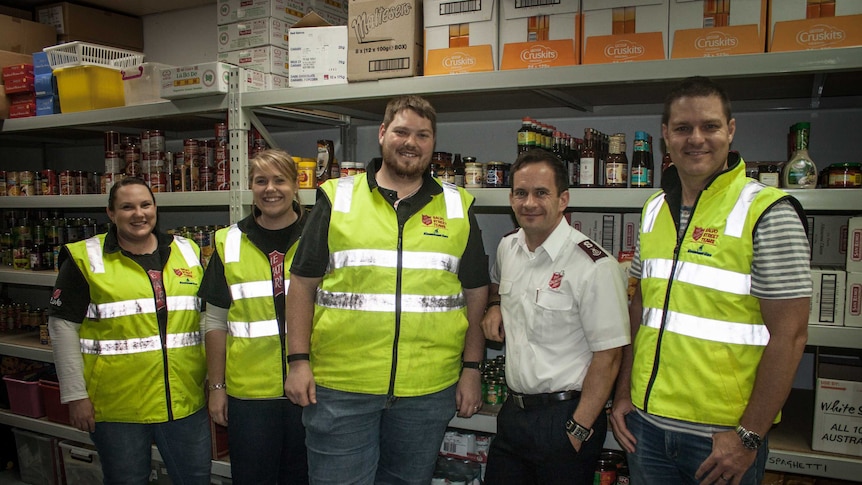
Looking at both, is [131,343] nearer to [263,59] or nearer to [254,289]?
[254,289]

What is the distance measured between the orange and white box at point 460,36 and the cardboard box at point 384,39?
60 mm

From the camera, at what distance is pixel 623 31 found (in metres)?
2.19

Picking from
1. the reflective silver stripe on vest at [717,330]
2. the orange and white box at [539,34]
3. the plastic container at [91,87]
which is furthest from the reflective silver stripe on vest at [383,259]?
the plastic container at [91,87]

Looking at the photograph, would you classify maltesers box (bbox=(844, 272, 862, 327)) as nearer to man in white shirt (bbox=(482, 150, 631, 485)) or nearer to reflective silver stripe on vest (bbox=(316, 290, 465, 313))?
man in white shirt (bbox=(482, 150, 631, 485))

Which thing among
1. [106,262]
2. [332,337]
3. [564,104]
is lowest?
[332,337]

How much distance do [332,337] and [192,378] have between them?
94cm

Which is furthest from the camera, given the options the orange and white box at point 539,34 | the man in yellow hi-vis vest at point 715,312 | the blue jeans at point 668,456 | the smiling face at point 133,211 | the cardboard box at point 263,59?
the cardboard box at point 263,59

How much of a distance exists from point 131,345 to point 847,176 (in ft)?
9.22

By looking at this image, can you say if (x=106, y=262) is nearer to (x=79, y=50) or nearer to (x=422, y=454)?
(x=422, y=454)

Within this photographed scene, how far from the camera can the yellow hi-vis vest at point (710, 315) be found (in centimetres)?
160

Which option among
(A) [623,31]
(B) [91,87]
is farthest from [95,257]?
(A) [623,31]

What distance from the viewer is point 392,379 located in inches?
79.2

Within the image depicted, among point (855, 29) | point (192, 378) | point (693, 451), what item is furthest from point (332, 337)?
point (855, 29)

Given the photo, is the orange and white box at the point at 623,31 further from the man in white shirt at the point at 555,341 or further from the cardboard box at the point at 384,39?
the cardboard box at the point at 384,39
